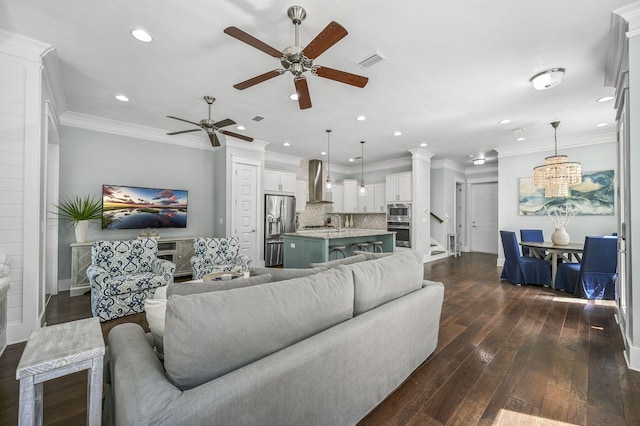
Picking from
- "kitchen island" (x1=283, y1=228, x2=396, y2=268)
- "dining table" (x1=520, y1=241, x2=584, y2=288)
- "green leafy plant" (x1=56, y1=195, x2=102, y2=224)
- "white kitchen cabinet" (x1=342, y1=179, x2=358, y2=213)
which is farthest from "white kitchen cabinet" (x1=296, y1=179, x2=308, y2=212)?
"dining table" (x1=520, y1=241, x2=584, y2=288)

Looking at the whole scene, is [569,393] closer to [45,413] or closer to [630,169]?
[630,169]

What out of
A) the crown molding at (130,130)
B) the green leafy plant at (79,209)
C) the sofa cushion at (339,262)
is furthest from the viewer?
the crown molding at (130,130)

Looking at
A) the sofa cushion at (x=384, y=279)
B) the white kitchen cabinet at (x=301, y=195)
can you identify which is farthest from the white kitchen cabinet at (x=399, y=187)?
the sofa cushion at (x=384, y=279)

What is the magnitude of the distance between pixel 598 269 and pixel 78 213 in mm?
7751

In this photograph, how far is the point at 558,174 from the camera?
4441mm

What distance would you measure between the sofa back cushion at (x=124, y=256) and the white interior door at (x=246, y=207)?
1884mm

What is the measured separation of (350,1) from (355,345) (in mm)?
2374

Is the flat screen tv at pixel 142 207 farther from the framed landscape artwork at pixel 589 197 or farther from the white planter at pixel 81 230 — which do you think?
the framed landscape artwork at pixel 589 197

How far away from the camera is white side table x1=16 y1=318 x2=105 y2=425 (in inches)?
35.8

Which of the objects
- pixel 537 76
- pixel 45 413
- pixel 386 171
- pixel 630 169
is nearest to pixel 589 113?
pixel 537 76

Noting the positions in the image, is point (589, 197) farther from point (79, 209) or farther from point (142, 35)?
point (79, 209)

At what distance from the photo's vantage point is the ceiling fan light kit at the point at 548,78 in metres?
2.86

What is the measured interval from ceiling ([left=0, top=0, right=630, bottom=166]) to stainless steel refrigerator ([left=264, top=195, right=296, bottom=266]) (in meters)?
2.00

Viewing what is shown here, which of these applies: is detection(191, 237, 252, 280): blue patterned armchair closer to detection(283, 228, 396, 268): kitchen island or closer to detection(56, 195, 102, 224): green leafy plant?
detection(283, 228, 396, 268): kitchen island
